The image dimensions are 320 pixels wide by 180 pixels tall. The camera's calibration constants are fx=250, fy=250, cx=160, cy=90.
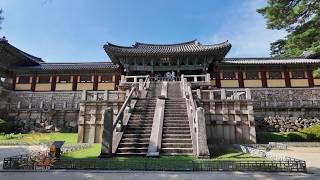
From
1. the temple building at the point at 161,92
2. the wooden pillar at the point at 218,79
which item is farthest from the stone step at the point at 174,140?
the wooden pillar at the point at 218,79

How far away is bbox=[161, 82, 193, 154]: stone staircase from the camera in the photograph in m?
11.8

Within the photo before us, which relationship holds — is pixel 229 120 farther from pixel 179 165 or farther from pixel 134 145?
pixel 179 165

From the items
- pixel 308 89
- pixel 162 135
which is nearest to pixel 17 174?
pixel 162 135

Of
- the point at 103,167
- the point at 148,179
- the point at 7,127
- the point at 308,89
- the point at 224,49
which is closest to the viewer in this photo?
the point at 148,179

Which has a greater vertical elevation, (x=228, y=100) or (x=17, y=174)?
(x=228, y=100)

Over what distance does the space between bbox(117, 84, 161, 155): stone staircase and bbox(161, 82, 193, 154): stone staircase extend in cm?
90

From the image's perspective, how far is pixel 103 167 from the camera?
8.54 metres

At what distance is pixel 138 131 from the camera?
13.4m

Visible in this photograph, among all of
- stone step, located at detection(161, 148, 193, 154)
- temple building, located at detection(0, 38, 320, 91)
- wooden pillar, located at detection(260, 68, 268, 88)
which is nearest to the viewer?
stone step, located at detection(161, 148, 193, 154)

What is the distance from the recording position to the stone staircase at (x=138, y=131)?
11.8 m

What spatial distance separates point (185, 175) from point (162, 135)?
208 inches

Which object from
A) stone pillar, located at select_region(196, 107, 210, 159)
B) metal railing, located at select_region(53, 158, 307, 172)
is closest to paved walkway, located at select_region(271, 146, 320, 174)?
metal railing, located at select_region(53, 158, 307, 172)

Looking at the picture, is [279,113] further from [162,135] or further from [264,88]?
[162,135]

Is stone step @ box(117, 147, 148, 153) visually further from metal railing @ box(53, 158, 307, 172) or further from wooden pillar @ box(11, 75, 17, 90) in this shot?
wooden pillar @ box(11, 75, 17, 90)
